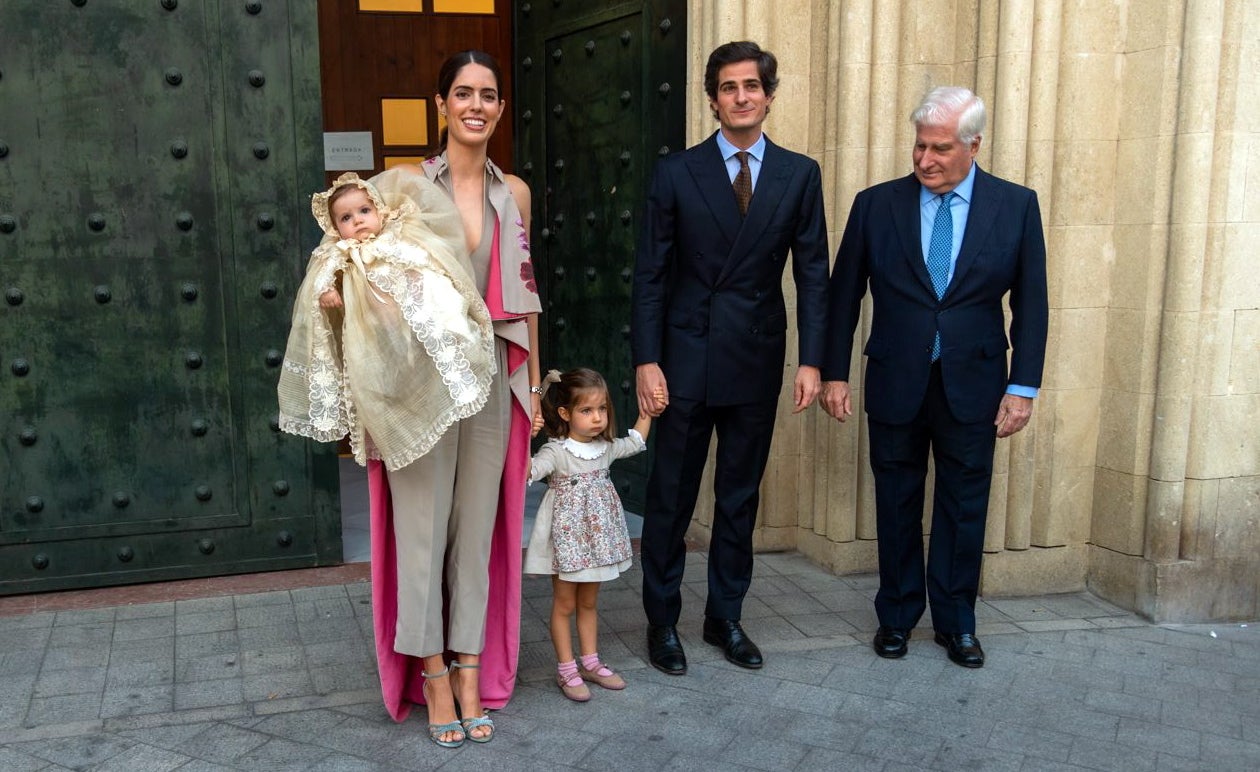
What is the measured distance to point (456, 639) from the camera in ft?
11.9

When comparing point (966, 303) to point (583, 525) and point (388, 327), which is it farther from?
point (388, 327)

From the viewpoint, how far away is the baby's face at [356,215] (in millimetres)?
3260

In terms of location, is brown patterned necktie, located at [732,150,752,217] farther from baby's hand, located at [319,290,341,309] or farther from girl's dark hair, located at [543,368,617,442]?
baby's hand, located at [319,290,341,309]

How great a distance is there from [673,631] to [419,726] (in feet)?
3.12

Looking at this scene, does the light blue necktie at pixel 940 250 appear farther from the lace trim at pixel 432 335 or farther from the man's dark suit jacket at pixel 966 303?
the lace trim at pixel 432 335

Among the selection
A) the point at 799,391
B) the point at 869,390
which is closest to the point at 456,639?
the point at 799,391

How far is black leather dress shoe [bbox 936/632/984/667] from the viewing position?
13.7ft

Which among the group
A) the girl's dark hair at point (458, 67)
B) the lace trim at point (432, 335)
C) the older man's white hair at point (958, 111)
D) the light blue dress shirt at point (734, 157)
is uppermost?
the girl's dark hair at point (458, 67)

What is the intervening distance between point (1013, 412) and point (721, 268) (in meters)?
1.10

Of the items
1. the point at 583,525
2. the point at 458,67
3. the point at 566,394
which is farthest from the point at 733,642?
the point at 458,67

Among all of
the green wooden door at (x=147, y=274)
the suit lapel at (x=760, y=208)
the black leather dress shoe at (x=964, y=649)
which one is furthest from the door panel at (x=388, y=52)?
the black leather dress shoe at (x=964, y=649)

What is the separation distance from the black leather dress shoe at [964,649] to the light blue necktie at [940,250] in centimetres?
98

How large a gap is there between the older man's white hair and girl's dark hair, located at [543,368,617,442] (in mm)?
1385

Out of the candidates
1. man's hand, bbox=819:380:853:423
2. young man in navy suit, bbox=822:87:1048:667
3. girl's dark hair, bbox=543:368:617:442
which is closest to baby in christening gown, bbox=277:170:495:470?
girl's dark hair, bbox=543:368:617:442
